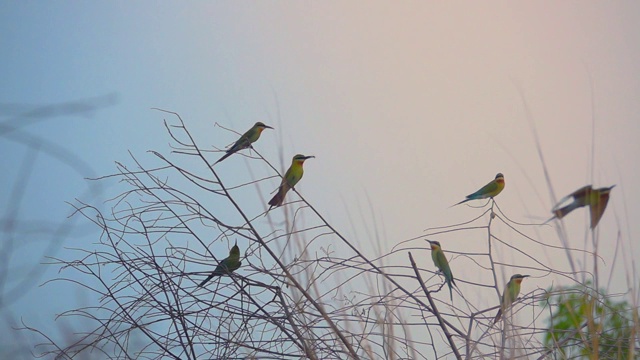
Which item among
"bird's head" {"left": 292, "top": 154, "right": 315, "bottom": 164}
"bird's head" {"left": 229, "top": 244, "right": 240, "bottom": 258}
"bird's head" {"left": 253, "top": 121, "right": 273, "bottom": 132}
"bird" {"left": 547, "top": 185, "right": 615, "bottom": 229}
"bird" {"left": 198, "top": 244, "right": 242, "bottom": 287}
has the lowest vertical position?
"bird" {"left": 547, "top": 185, "right": 615, "bottom": 229}

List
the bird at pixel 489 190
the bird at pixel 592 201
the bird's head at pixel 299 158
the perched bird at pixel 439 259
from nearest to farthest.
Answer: the bird at pixel 592 201, the perched bird at pixel 439 259, the bird at pixel 489 190, the bird's head at pixel 299 158

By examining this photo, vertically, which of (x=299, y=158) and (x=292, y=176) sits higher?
(x=299, y=158)

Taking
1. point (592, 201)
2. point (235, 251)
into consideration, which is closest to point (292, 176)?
point (235, 251)

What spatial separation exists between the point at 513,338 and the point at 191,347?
920mm

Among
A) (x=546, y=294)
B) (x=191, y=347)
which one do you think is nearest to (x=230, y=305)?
(x=191, y=347)

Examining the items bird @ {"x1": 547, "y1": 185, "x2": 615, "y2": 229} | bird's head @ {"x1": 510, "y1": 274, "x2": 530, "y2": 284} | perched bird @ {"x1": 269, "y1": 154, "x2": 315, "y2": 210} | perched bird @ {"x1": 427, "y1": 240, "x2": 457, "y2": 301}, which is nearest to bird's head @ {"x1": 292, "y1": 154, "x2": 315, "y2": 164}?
perched bird @ {"x1": 269, "y1": 154, "x2": 315, "y2": 210}

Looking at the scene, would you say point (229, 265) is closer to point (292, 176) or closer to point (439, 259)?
point (292, 176)

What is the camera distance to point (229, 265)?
2.60 m

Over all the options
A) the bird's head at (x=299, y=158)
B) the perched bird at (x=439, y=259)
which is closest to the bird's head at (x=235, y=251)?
the bird's head at (x=299, y=158)

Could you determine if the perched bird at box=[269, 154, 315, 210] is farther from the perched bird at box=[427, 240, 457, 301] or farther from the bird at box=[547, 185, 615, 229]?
the bird at box=[547, 185, 615, 229]

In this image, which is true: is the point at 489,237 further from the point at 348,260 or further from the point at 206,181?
the point at 206,181

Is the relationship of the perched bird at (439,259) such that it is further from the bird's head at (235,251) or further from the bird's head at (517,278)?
the bird's head at (235,251)

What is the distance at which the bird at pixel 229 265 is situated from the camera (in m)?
2.15

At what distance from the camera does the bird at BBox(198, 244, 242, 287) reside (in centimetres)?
215
